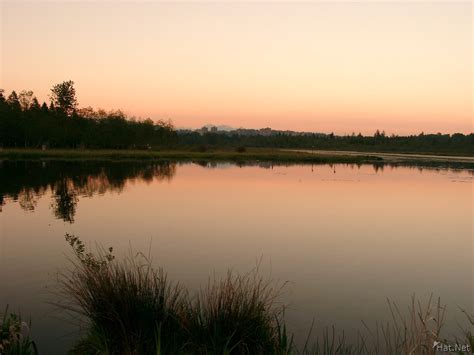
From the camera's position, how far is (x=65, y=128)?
112m

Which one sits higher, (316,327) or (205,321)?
(205,321)

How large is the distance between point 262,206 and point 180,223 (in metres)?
9.70

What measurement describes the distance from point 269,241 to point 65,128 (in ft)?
344

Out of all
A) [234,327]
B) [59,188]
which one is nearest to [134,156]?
[59,188]

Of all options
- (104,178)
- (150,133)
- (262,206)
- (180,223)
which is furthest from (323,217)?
(150,133)

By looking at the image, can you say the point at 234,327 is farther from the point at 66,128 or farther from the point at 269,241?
the point at 66,128

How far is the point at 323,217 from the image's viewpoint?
29.3 meters

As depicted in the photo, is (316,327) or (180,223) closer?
(316,327)

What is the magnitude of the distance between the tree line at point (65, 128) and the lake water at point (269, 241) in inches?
2660

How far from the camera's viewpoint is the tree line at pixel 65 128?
334ft

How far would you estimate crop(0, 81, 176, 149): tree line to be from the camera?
334ft

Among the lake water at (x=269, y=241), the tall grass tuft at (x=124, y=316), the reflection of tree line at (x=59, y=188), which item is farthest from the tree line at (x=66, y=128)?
the tall grass tuft at (x=124, y=316)

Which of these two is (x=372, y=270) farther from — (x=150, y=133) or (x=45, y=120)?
(x=150, y=133)

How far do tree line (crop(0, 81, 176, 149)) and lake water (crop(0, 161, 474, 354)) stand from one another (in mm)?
67568
